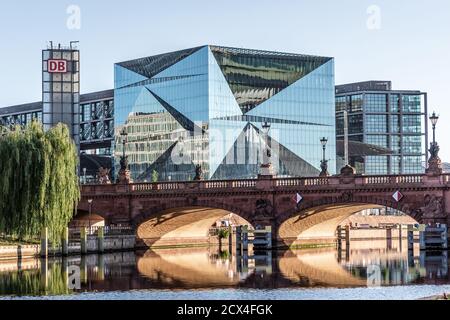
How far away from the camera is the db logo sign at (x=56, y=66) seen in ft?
541

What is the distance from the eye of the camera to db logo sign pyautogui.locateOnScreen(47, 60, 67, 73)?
6486 inches

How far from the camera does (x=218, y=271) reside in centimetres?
7081

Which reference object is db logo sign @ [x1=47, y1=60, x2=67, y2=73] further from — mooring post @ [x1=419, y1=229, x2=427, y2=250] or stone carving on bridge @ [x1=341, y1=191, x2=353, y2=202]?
mooring post @ [x1=419, y1=229, x2=427, y2=250]

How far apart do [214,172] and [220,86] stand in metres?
14.5

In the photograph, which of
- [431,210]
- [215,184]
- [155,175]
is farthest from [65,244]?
[155,175]

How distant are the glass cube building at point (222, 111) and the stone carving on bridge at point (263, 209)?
7739cm

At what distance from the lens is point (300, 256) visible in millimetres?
89688

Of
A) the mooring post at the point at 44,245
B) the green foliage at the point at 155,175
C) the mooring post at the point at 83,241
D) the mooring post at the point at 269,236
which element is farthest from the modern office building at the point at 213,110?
the mooring post at the point at 44,245

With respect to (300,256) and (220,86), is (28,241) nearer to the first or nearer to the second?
(300,256)

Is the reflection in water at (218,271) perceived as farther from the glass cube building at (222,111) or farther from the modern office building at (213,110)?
the glass cube building at (222,111)

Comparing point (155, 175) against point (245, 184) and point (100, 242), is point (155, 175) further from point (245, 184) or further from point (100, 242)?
point (100, 242)

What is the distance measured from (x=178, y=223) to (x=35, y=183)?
31.9m

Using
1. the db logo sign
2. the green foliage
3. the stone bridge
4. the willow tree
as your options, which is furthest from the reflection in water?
the green foliage
